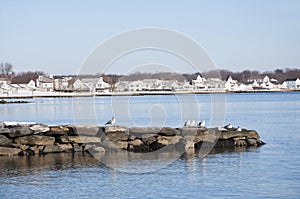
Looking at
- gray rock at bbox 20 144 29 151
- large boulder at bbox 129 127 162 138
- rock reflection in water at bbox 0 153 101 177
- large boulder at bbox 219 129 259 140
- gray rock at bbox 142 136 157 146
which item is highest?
large boulder at bbox 129 127 162 138

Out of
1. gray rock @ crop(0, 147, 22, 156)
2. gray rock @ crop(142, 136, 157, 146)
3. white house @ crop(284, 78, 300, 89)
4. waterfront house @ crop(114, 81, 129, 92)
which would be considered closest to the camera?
gray rock @ crop(0, 147, 22, 156)

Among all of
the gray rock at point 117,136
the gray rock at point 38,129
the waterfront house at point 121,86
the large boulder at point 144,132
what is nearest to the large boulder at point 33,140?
the gray rock at point 38,129

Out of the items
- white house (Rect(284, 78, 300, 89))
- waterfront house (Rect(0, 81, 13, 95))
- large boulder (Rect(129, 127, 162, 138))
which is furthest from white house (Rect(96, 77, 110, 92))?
large boulder (Rect(129, 127, 162, 138))

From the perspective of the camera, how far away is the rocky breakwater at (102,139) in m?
22.6

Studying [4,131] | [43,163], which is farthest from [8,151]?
[43,163]

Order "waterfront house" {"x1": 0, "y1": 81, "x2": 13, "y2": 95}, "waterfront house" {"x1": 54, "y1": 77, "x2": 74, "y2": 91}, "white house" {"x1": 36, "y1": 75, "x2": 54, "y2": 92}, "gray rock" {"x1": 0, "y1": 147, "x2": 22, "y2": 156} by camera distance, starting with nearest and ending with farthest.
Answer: "gray rock" {"x1": 0, "y1": 147, "x2": 22, "y2": 156} → "waterfront house" {"x1": 0, "y1": 81, "x2": 13, "y2": 95} → "white house" {"x1": 36, "y1": 75, "x2": 54, "y2": 92} → "waterfront house" {"x1": 54, "y1": 77, "x2": 74, "y2": 91}

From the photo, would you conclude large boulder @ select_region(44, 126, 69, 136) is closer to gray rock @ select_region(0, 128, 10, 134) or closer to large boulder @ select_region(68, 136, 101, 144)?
large boulder @ select_region(68, 136, 101, 144)

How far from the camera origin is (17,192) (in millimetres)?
14891

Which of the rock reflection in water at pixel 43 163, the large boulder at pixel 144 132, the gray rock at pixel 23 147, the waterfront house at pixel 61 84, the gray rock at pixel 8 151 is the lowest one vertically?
the rock reflection in water at pixel 43 163

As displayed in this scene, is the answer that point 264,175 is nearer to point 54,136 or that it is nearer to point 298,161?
point 298,161

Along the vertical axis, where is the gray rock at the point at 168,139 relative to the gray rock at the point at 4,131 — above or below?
below

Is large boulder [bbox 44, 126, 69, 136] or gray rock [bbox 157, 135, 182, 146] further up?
large boulder [bbox 44, 126, 69, 136]

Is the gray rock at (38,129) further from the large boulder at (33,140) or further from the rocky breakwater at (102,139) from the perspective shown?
the large boulder at (33,140)

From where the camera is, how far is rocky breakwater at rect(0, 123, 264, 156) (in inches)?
891
